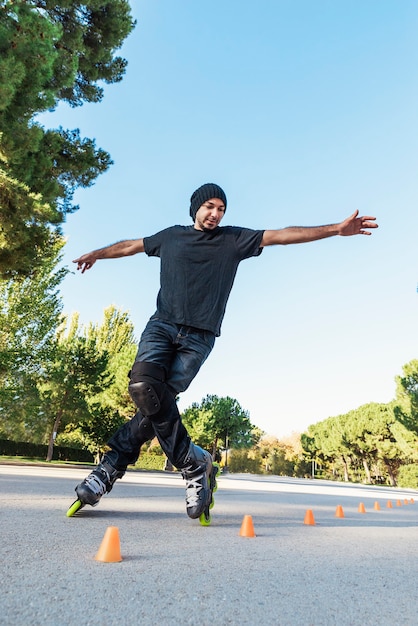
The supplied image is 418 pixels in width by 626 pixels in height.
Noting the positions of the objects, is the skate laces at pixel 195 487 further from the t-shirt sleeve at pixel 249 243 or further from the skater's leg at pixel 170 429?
the t-shirt sleeve at pixel 249 243

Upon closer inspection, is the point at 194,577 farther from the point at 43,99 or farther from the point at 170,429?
the point at 43,99

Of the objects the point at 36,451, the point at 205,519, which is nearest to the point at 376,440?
the point at 36,451

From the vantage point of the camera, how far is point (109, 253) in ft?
13.4

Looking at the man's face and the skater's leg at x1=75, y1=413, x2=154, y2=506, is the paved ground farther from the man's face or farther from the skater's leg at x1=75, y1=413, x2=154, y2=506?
the man's face

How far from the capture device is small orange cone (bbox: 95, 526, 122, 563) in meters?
2.12

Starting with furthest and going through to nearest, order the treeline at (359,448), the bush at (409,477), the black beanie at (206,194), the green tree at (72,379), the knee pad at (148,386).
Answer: the bush at (409,477) < the treeline at (359,448) < the green tree at (72,379) < the black beanie at (206,194) < the knee pad at (148,386)

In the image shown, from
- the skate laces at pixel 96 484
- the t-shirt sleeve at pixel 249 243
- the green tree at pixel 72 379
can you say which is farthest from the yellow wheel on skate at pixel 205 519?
the green tree at pixel 72 379

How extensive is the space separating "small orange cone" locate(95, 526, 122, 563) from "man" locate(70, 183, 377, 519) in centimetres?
116

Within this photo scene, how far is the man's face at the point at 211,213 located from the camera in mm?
3688

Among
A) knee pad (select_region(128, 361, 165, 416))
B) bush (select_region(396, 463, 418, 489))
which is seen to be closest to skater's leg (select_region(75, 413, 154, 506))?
knee pad (select_region(128, 361, 165, 416))

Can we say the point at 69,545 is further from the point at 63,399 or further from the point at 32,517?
the point at 63,399

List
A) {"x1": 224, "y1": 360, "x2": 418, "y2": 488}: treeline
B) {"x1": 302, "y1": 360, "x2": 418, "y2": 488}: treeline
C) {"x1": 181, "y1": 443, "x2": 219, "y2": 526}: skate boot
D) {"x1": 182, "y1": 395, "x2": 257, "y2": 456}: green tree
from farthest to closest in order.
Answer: {"x1": 182, "y1": 395, "x2": 257, "y2": 456}: green tree, {"x1": 224, "y1": 360, "x2": 418, "y2": 488}: treeline, {"x1": 302, "y1": 360, "x2": 418, "y2": 488}: treeline, {"x1": 181, "y1": 443, "x2": 219, "y2": 526}: skate boot

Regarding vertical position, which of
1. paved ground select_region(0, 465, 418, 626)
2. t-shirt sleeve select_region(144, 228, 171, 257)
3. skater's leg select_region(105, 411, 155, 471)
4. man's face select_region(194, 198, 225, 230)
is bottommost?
paved ground select_region(0, 465, 418, 626)

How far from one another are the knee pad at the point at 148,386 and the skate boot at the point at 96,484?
0.56 m
